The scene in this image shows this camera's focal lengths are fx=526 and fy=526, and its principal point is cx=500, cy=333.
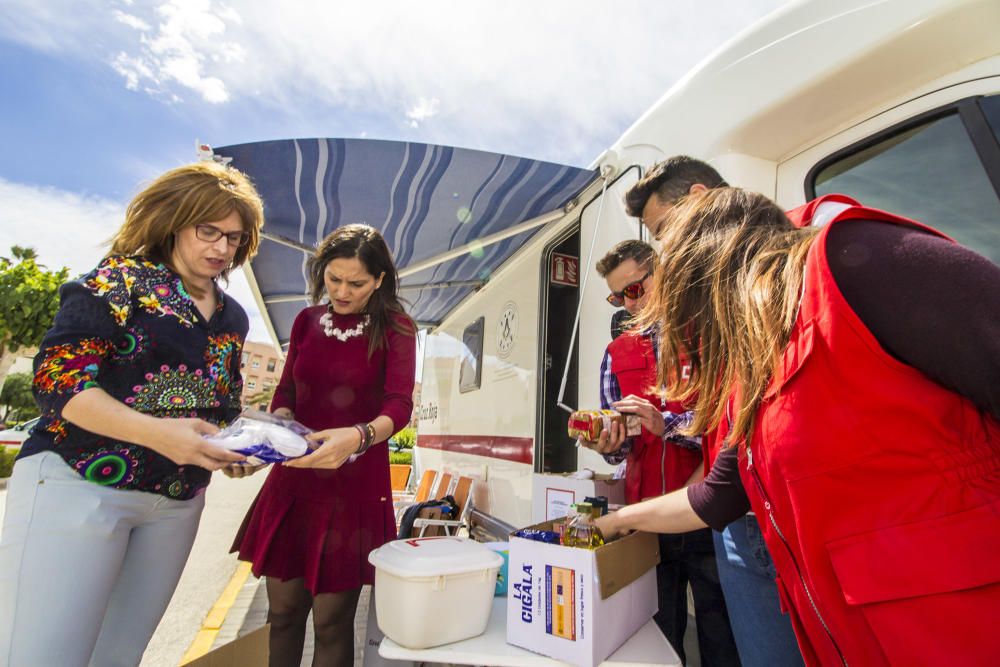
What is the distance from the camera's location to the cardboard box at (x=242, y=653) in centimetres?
133

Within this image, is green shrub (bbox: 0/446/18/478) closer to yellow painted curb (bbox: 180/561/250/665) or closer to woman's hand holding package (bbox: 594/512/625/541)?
yellow painted curb (bbox: 180/561/250/665)

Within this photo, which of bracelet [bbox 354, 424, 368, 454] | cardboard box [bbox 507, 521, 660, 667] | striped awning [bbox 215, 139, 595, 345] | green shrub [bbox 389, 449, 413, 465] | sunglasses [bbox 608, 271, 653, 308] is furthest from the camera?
green shrub [bbox 389, 449, 413, 465]

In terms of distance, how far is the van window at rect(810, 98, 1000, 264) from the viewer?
142 cm

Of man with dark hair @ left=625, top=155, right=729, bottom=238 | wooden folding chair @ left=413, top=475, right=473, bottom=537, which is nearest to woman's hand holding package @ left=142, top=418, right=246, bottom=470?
man with dark hair @ left=625, top=155, right=729, bottom=238

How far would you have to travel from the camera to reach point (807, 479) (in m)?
0.85

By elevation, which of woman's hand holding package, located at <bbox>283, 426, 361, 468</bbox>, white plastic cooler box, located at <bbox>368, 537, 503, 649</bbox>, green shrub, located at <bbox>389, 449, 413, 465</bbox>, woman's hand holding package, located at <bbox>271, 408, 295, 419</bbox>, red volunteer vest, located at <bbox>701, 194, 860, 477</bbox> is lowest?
green shrub, located at <bbox>389, 449, 413, 465</bbox>

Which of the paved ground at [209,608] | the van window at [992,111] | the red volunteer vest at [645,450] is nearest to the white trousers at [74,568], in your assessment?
the red volunteer vest at [645,450]

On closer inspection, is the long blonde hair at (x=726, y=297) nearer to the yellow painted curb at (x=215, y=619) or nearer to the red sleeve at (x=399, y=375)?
the red sleeve at (x=399, y=375)

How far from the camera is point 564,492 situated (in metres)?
2.11

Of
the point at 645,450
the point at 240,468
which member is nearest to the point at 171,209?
the point at 240,468

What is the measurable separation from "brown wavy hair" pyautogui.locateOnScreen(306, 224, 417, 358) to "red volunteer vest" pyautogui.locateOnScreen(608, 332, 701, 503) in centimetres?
87

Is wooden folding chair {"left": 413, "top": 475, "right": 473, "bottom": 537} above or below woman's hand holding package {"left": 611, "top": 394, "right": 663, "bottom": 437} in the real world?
below

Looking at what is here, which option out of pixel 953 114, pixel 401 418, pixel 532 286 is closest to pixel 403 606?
pixel 401 418

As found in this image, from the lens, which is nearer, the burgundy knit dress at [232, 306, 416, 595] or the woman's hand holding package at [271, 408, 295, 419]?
the burgundy knit dress at [232, 306, 416, 595]
